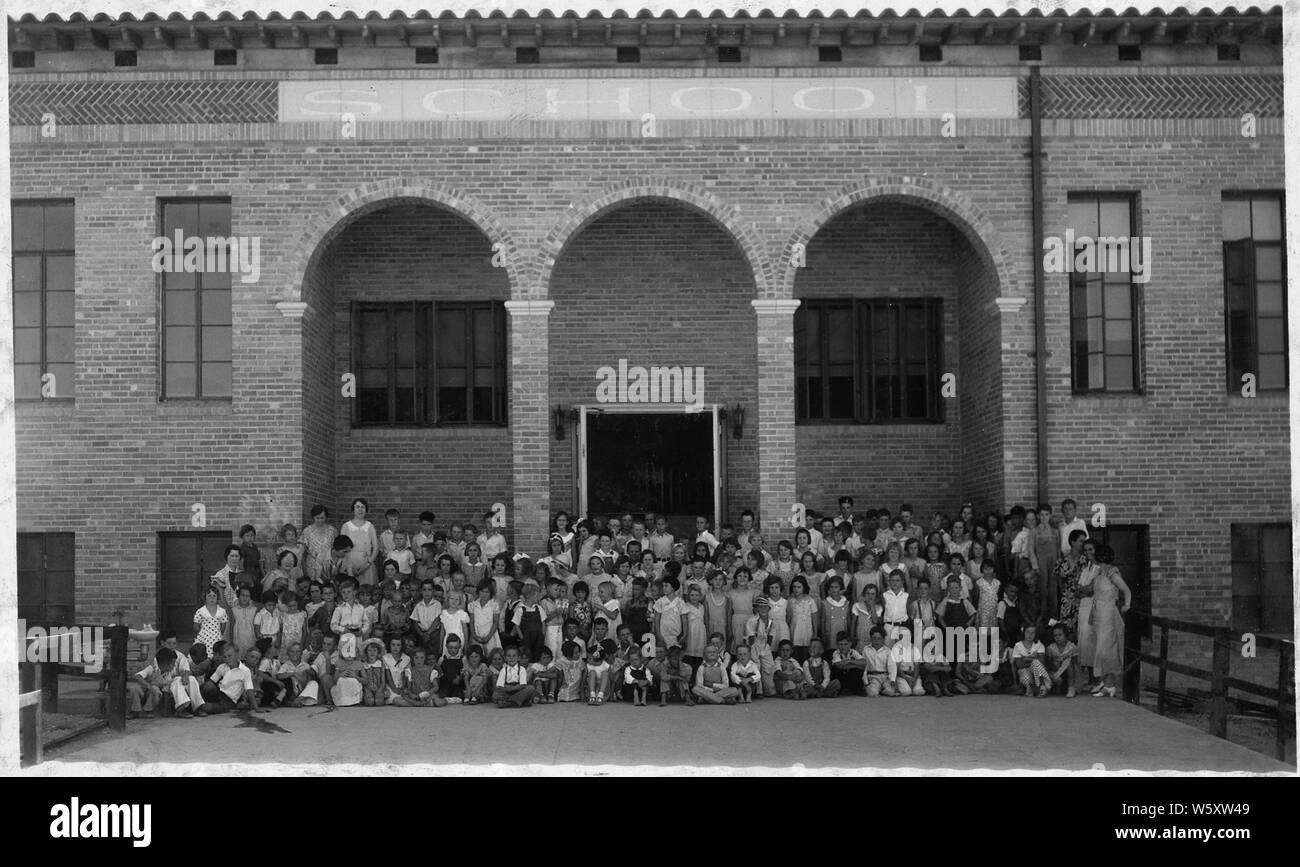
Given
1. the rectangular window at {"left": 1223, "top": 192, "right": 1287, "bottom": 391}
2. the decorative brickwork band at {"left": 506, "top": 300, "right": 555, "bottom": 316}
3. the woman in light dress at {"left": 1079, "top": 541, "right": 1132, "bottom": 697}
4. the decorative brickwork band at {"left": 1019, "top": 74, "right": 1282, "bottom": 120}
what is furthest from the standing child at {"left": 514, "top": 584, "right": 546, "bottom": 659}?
the rectangular window at {"left": 1223, "top": 192, "right": 1287, "bottom": 391}

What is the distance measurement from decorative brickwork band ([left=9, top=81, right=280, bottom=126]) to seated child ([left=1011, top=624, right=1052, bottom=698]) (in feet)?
Answer: 34.1

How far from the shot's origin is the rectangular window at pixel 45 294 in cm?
1708

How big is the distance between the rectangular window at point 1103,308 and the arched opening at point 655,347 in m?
4.20

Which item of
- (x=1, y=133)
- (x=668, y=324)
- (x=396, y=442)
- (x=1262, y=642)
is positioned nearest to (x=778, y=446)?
(x=668, y=324)

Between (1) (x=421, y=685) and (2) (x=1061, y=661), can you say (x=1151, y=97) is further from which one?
(1) (x=421, y=685)

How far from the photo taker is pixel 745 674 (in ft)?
46.6

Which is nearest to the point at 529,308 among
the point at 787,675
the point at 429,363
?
the point at 429,363

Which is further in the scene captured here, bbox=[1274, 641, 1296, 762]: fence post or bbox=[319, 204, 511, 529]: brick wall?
bbox=[319, 204, 511, 529]: brick wall

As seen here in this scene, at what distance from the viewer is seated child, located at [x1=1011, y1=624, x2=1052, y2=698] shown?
1437 cm

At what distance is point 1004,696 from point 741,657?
2.71 meters

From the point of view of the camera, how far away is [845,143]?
17.0 metres

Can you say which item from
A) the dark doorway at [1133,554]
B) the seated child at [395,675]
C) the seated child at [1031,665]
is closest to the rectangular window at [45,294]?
the seated child at [395,675]

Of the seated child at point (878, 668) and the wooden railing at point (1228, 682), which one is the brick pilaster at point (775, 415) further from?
the wooden railing at point (1228, 682)

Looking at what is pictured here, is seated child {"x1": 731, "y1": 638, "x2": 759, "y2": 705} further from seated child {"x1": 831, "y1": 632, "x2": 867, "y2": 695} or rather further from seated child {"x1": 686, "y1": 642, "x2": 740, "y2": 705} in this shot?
seated child {"x1": 831, "y1": 632, "x2": 867, "y2": 695}
